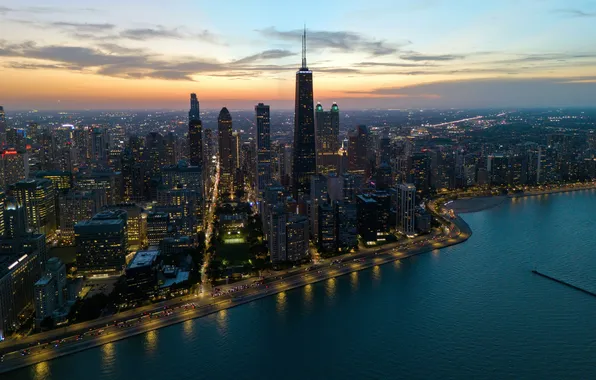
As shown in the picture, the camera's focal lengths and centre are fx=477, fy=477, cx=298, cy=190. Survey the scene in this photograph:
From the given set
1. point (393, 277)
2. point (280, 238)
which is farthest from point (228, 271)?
point (393, 277)

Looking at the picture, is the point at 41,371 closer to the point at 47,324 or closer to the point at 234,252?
the point at 47,324

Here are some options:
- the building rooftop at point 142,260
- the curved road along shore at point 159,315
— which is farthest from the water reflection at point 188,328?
the building rooftop at point 142,260

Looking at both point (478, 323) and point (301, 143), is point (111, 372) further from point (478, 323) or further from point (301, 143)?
point (301, 143)

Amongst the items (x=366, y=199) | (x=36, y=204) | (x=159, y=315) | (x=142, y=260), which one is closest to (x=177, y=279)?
(x=142, y=260)

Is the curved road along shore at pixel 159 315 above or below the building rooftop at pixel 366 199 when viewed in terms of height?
below

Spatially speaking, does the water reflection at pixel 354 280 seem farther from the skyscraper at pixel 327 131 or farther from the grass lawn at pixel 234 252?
the skyscraper at pixel 327 131

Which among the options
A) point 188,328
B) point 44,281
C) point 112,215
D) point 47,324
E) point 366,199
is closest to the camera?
point 47,324
